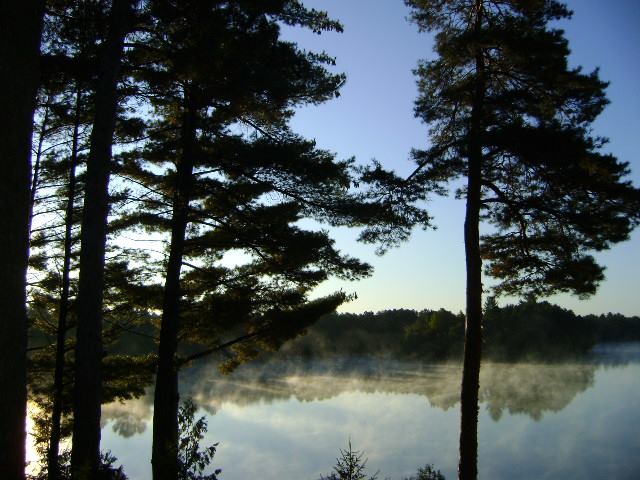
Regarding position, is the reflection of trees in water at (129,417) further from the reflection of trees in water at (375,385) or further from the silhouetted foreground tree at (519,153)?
the silhouetted foreground tree at (519,153)

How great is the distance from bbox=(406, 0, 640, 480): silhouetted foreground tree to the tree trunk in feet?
0.06

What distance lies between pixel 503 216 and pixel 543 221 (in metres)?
0.70

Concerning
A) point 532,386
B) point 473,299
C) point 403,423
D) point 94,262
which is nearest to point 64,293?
point 94,262

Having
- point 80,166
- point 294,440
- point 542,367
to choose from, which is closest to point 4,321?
point 80,166

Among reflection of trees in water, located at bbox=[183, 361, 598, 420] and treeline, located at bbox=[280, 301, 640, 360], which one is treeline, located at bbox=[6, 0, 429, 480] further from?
treeline, located at bbox=[280, 301, 640, 360]

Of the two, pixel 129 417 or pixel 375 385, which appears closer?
pixel 129 417

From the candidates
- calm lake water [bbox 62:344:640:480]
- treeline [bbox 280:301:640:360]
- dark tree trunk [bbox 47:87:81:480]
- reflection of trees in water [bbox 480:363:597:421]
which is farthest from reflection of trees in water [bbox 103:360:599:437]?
dark tree trunk [bbox 47:87:81:480]

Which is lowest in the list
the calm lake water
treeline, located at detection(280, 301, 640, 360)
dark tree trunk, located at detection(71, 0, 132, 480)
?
the calm lake water

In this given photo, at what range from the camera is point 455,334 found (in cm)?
6141

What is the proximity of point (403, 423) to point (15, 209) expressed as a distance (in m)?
31.8

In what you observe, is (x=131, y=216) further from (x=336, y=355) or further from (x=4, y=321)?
(x=336, y=355)

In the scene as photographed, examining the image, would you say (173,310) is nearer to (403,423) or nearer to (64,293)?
(64,293)

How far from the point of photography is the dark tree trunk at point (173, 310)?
8102 mm

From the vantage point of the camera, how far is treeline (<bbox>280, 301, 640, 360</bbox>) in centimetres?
6025
